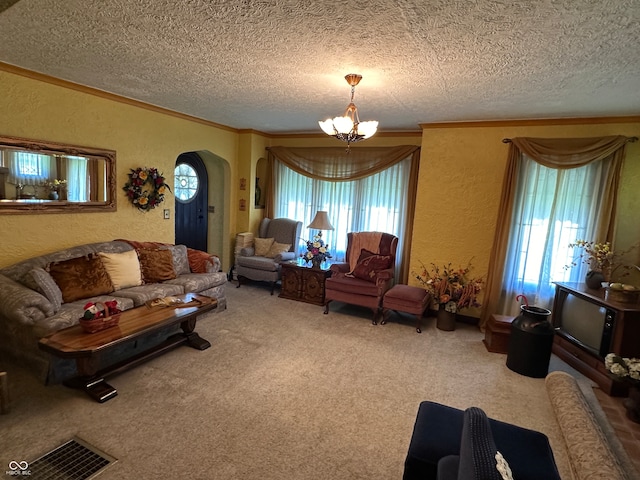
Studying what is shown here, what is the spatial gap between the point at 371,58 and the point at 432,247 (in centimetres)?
283

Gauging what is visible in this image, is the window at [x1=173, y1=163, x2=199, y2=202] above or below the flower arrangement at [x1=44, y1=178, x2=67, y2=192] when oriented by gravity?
above

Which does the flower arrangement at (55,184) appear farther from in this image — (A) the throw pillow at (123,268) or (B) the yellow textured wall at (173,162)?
(A) the throw pillow at (123,268)

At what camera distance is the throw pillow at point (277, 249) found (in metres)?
5.61

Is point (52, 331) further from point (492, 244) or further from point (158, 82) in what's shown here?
point (492, 244)

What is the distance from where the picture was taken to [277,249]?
5.64m

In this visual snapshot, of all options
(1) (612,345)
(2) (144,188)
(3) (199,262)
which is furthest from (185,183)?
(1) (612,345)

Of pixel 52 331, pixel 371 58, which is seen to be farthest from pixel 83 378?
pixel 371 58

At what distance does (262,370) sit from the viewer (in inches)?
117

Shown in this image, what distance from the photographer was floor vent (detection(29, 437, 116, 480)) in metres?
1.80

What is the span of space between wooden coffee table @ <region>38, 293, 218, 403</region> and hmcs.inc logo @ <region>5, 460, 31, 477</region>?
59cm

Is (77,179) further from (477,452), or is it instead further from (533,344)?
(533,344)

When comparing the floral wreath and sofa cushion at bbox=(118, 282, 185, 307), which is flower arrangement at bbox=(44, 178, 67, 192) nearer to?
the floral wreath

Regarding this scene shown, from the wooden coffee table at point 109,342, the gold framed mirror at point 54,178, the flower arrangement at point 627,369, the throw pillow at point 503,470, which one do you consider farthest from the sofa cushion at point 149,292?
the flower arrangement at point 627,369

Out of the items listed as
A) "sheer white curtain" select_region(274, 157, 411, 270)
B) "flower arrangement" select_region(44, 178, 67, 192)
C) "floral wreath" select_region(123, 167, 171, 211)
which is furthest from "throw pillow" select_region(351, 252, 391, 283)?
"flower arrangement" select_region(44, 178, 67, 192)
